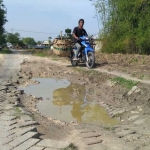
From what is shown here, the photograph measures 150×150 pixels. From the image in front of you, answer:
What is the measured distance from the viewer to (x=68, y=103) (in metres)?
6.27

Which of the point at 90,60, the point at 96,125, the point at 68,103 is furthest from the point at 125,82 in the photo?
the point at 90,60

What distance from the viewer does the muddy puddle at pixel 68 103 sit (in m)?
5.17

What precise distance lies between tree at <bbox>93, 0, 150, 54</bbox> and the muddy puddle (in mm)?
7870

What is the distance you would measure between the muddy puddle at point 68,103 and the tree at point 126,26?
7870 mm

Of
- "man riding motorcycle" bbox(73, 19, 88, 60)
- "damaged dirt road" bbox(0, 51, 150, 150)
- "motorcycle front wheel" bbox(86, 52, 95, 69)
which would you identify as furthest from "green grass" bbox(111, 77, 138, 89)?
"man riding motorcycle" bbox(73, 19, 88, 60)

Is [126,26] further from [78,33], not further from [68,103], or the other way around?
[68,103]

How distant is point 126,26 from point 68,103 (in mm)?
10559

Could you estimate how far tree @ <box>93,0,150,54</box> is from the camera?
1492cm

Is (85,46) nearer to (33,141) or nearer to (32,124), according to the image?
(32,124)

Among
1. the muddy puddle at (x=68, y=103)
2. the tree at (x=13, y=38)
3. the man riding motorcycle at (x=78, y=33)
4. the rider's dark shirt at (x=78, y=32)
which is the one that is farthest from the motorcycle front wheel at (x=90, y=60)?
the tree at (x=13, y=38)

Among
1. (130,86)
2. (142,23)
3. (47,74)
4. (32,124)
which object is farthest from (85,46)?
(32,124)

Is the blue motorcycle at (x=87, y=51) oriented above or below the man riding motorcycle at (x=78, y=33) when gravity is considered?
below

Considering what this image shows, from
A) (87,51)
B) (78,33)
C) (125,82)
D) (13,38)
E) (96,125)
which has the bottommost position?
(96,125)

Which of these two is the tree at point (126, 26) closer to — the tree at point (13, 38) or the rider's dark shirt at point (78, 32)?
the rider's dark shirt at point (78, 32)
